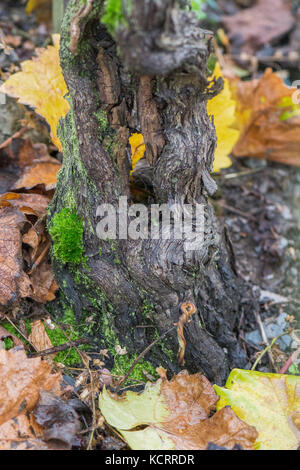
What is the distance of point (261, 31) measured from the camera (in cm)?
405

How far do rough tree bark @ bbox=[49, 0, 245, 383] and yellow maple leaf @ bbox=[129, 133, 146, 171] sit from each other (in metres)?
0.12

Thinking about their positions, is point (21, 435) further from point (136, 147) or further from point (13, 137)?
point (13, 137)

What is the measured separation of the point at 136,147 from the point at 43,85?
613 millimetres

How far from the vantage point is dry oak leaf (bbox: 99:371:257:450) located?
4.58 feet

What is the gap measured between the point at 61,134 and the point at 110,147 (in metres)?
0.24

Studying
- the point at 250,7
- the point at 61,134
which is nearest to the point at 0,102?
the point at 61,134

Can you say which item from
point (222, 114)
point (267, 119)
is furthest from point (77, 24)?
point (267, 119)

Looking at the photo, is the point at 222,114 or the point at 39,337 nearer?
the point at 39,337

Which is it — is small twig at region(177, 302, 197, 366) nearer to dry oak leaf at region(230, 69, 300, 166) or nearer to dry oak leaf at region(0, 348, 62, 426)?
dry oak leaf at region(0, 348, 62, 426)

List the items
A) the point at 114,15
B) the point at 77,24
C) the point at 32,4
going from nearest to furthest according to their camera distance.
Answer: the point at 114,15
the point at 77,24
the point at 32,4

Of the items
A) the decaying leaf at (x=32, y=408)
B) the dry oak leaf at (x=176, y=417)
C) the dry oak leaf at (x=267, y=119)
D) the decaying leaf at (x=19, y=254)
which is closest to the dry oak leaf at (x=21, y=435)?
the decaying leaf at (x=32, y=408)

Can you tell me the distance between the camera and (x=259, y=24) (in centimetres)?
410

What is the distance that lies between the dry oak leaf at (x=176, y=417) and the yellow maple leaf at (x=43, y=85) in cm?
119

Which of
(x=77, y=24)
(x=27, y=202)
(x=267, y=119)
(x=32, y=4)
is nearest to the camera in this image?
(x=77, y=24)
